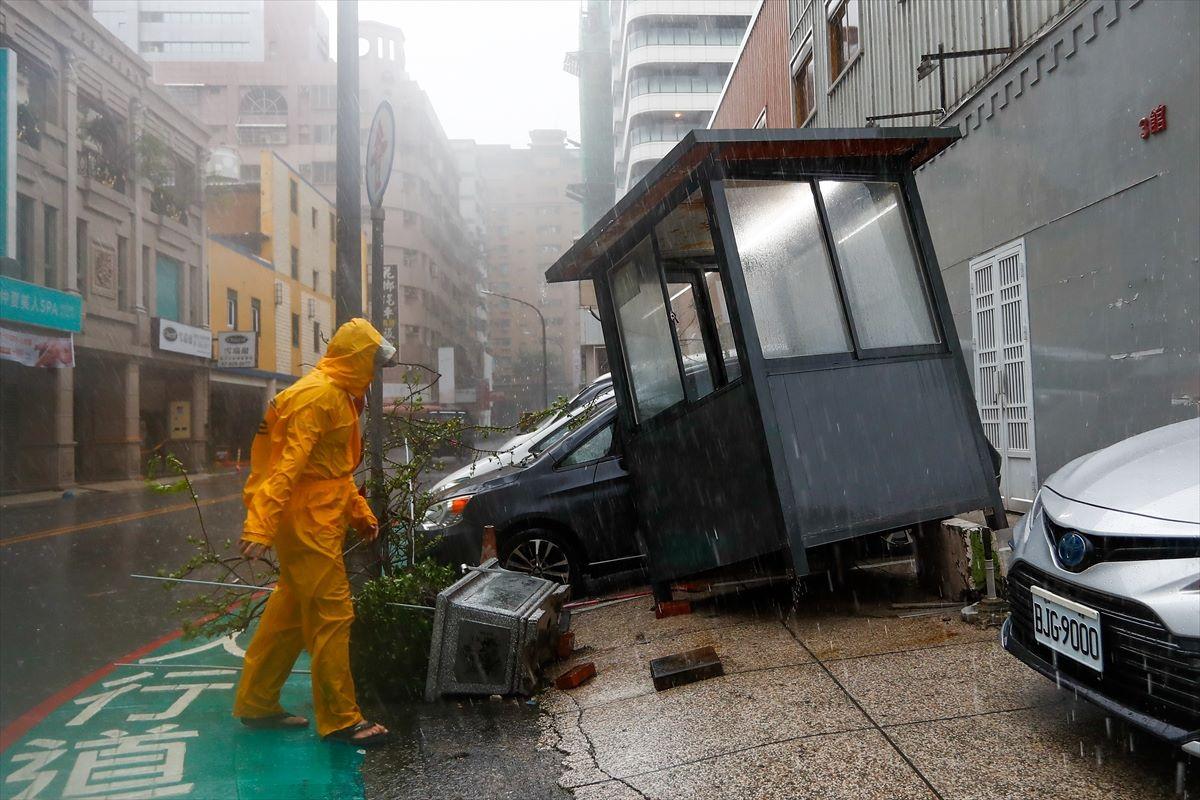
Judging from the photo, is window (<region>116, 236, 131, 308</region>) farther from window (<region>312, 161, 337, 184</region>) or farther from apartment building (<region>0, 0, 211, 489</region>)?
window (<region>312, 161, 337, 184</region>)

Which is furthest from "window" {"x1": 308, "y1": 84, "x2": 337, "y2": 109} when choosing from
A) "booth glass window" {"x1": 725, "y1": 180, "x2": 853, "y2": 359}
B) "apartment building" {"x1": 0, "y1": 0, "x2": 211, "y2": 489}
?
"booth glass window" {"x1": 725, "y1": 180, "x2": 853, "y2": 359}

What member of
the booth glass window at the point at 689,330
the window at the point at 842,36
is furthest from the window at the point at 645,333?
the window at the point at 842,36

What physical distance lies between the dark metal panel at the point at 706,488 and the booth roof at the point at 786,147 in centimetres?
140

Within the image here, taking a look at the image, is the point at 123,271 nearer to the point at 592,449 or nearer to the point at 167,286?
the point at 167,286

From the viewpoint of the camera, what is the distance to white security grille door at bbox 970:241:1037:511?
386 inches

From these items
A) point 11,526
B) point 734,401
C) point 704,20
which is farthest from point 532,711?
point 704,20

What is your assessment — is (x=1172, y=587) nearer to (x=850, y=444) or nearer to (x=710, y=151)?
(x=850, y=444)

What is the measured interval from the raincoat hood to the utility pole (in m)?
1.20

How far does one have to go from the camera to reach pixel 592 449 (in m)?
7.84

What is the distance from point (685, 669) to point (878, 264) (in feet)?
9.66

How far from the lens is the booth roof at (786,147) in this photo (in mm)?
5402

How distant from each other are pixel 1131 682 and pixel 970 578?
8.78ft

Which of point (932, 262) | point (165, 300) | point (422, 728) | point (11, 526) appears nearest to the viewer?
point (422, 728)

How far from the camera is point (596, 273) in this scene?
736 cm
